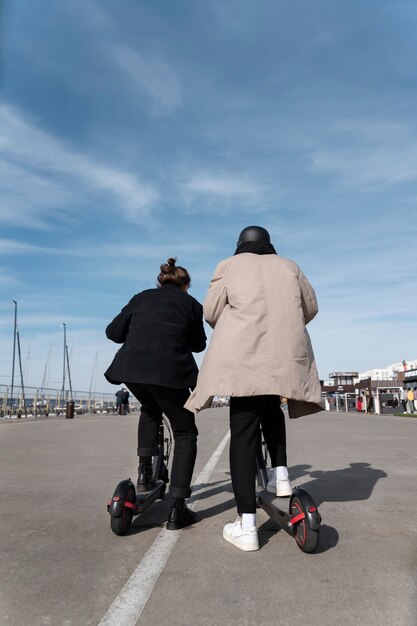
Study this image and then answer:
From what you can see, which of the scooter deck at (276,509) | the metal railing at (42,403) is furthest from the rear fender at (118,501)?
the metal railing at (42,403)

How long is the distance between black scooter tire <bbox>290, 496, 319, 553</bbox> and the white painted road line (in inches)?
27.6

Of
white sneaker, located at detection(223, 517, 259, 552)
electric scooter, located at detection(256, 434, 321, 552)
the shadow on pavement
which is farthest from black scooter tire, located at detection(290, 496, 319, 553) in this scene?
the shadow on pavement

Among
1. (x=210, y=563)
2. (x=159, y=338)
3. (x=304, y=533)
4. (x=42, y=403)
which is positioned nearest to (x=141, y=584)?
(x=210, y=563)

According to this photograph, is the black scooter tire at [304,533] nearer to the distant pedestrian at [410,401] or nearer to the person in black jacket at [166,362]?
the person in black jacket at [166,362]

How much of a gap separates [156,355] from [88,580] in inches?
55.8

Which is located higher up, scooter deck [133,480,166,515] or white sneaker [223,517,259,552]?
scooter deck [133,480,166,515]

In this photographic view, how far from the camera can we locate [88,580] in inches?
92.5

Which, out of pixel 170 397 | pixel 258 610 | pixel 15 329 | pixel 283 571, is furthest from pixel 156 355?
pixel 15 329

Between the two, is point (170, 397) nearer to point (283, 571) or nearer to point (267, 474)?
point (267, 474)

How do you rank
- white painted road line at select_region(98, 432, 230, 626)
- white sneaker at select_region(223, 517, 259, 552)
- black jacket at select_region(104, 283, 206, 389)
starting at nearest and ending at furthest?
white painted road line at select_region(98, 432, 230, 626) → white sneaker at select_region(223, 517, 259, 552) → black jacket at select_region(104, 283, 206, 389)

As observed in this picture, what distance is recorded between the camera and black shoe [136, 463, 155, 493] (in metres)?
3.67

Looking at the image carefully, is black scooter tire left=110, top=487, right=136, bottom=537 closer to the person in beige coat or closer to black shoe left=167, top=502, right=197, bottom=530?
black shoe left=167, top=502, right=197, bottom=530

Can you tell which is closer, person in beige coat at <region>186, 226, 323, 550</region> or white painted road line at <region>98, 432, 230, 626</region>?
white painted road line at <region>98, 432, 230, 626</region>

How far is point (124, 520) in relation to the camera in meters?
3.08
